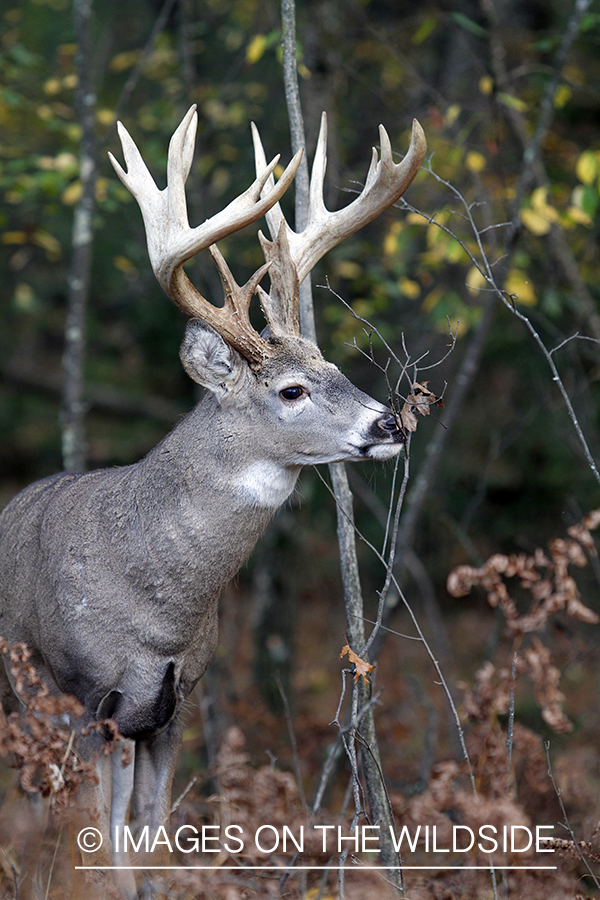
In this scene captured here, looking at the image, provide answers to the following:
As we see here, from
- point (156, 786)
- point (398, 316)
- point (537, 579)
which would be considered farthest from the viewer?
point (398, 316)

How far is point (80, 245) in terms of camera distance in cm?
656

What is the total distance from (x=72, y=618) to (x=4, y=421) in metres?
8.49

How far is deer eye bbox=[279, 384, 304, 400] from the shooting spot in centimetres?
423

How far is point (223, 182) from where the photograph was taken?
29.4ft

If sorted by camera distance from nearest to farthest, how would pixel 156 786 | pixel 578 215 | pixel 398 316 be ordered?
pixel 156 786 < pixel 578 215 < pixel 398 316

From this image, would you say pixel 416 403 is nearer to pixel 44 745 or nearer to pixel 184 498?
pixel 184 498

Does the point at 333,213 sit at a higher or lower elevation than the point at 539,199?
lower

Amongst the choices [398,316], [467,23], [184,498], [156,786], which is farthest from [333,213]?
[398,316]

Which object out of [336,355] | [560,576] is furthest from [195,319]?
[336,355]

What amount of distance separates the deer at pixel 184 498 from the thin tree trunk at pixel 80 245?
213 cm

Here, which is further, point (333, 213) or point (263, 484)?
point (333, 213)

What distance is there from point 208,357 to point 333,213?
1.13 meters

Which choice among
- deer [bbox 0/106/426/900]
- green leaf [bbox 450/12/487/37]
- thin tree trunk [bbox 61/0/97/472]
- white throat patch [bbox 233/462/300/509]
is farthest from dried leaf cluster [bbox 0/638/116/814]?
green leaf [bbox 450/12/487/37]

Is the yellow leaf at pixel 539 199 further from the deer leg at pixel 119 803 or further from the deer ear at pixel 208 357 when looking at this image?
the deer leg at pixel 119 803
